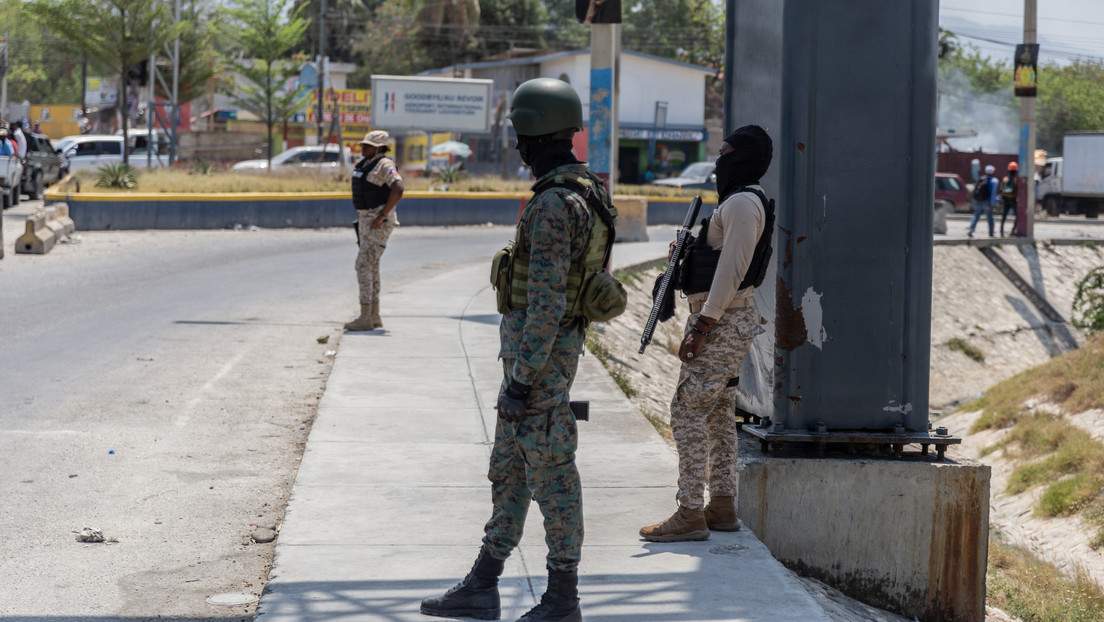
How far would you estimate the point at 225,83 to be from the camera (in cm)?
4744

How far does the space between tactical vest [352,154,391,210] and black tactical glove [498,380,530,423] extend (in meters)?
6.83

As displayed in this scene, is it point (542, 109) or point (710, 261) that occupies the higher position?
point (542, 109)

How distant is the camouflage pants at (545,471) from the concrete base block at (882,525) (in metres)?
1.60

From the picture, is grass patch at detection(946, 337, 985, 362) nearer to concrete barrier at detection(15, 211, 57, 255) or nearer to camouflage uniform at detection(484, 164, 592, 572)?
concrete barrier at detection(15, 211, 57, 255)

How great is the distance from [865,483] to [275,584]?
267 centimetres

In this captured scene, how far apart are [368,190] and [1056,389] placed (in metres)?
7.65

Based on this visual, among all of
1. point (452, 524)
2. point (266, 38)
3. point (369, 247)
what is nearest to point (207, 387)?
point (369, 247)

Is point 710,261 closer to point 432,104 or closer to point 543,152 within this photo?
point 543,152

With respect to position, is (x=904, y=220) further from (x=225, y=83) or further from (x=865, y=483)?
(x=225, y=83)

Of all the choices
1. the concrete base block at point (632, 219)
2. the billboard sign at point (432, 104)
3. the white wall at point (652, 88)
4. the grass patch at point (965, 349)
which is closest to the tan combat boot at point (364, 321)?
the grass patch at point (965, 349)

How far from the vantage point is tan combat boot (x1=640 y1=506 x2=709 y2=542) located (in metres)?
4.84

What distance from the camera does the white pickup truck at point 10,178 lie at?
23469mm

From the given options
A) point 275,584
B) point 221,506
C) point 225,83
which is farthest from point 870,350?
point 225,83

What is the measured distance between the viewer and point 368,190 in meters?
10.2
